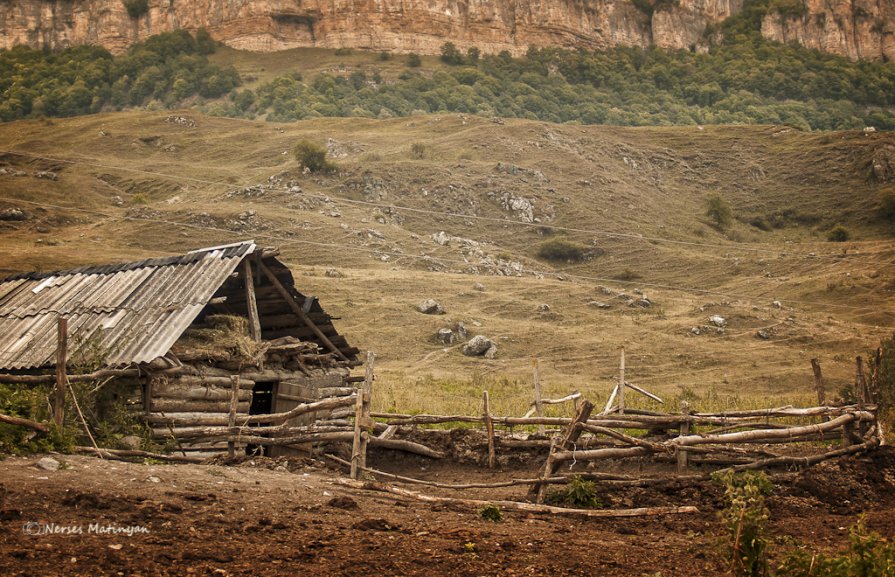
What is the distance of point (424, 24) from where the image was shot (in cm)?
13150

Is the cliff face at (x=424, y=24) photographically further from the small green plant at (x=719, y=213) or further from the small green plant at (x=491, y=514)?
the small green plant at (x=491, y=514)

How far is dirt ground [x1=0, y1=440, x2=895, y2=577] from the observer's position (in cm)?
607

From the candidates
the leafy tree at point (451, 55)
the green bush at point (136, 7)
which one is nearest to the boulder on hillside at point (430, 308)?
the leafy tree at point (451, 55)

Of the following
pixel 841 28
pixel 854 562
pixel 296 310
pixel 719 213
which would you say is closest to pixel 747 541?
pixel 854 562

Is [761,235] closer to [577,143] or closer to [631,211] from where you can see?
[631,211]

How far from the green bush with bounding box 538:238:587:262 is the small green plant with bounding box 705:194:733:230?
12.4 metres

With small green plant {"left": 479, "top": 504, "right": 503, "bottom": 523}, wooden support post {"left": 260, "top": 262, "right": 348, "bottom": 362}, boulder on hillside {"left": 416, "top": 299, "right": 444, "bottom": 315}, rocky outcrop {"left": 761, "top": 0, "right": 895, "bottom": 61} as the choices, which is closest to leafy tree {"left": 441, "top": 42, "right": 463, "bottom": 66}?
rocky outcrop {"left": 761, "top": 0, "right": 895, "bottom": 61}

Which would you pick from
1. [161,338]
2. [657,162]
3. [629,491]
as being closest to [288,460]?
[161,338]

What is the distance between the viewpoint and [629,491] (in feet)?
34.8

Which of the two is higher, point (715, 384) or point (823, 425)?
point (823, 425)

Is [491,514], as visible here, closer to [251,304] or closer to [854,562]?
[854,562]

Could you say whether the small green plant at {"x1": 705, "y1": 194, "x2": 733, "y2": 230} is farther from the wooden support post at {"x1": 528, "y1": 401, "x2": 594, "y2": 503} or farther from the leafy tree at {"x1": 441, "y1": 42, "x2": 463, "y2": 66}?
the leafy tree at {"x1": 441, "y1": 42, "x2": 463, "y2": 66}

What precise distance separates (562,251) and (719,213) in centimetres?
1397

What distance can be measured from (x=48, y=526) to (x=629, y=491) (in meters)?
6.46
